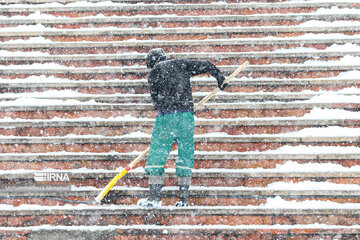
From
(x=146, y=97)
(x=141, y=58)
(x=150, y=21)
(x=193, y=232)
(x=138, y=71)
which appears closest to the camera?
(x=193, y=232)

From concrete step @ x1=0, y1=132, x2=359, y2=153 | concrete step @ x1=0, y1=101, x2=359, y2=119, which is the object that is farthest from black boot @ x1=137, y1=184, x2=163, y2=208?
concrete step @ x1=0, y1=101, x2=359, y2=119

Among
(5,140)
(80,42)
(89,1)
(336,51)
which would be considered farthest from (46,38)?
(336,51)

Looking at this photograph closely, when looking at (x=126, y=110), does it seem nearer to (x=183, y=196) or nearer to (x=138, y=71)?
(x=138, y=71)

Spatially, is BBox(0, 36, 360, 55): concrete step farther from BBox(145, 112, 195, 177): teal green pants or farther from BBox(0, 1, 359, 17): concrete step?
BBox(145, 112, 195, 177): teal green pants

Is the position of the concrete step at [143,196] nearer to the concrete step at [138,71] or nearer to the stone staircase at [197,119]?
the stone staircase at [197,119]

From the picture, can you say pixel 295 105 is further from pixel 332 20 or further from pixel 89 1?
pixel 89 1

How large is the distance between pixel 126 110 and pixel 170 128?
98 cm

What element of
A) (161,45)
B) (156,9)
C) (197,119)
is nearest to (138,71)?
(161,45)

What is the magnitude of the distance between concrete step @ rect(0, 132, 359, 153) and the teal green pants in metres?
0.48

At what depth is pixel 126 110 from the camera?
164 inches

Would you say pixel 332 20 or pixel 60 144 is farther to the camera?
pixel 332 20

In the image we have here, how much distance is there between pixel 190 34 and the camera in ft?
16.2

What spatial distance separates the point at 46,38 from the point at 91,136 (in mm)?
1988

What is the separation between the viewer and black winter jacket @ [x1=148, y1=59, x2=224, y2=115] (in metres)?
3.45
